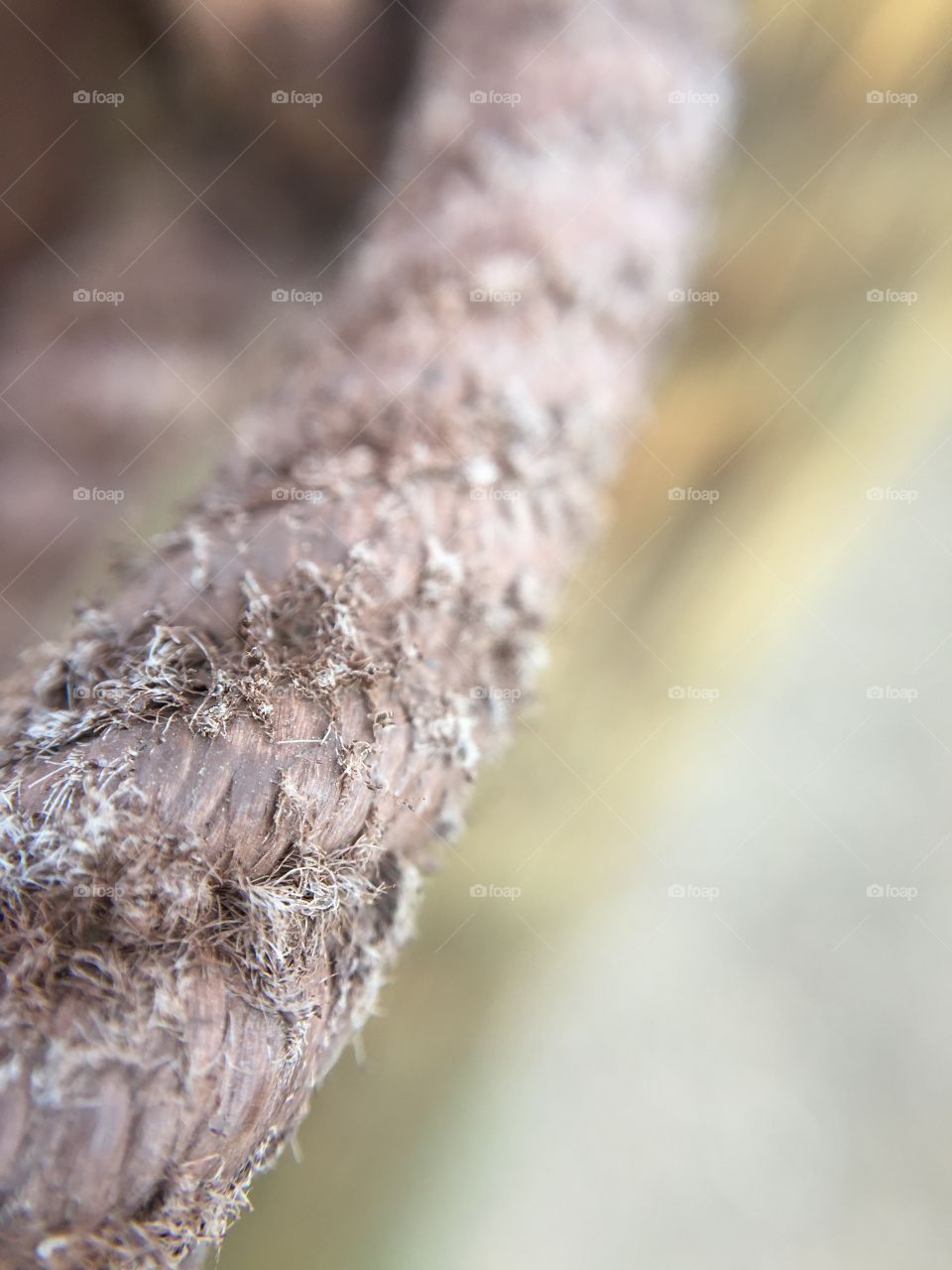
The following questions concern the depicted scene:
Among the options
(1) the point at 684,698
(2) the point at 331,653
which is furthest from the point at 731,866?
(2) the point at 331,653

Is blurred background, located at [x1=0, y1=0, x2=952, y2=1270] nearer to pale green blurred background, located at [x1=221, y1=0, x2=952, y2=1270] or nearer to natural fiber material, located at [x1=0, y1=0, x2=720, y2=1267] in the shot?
pale green blurred background, located at [x1=221, y1=0, x2=952, y2=1270]

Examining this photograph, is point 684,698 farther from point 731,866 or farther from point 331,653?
point 331,653

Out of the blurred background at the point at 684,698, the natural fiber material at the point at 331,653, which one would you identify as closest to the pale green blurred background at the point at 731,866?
the blurred background at the point at 684,698

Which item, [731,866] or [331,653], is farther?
[731,866]

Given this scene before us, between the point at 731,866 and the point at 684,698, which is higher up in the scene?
the point at 684,698

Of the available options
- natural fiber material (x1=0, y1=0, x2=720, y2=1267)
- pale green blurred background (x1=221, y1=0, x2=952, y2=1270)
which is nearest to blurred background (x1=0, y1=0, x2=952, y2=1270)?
pale green blurred background (x1=221, y1=0, x2=952, y2=1270)

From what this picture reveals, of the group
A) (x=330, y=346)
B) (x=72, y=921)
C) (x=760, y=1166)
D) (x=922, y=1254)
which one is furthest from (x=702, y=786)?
(x=72, y=921)
